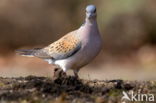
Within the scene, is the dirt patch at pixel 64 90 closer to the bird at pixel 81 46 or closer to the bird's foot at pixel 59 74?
the bird's foot at pixel 59 74

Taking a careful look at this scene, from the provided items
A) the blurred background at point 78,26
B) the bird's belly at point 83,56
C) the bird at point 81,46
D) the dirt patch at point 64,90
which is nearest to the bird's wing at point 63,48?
the bird at point 81,46

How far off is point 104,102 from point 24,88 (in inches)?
47.9

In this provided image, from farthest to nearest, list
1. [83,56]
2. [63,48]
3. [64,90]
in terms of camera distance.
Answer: [63,48] → [83,56] → [64,90]

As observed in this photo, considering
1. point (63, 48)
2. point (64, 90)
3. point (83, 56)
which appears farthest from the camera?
point (63, 48)

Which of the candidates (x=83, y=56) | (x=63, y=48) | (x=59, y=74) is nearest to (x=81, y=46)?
(x=83, y=56)

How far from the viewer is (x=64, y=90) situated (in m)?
8.51

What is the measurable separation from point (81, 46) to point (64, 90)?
154cm

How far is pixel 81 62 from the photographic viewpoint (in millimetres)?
9914

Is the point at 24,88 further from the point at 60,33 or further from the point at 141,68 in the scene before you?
the point at 60,33

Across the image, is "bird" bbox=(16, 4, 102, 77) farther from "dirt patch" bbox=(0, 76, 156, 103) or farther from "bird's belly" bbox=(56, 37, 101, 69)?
"dirt patch" bbox=(0, 76, 156, 103)

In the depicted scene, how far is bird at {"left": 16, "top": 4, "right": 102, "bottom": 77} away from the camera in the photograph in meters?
9.80

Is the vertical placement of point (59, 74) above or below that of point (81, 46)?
below

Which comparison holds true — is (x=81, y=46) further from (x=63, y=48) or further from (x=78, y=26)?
(x=78, y=26)

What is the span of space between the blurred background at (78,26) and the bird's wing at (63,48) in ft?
21.8
